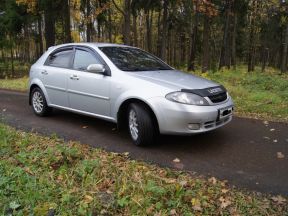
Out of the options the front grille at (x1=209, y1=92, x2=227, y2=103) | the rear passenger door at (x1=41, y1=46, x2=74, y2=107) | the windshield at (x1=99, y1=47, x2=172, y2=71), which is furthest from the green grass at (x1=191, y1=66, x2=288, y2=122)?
the rear passenger door at (x1=41, y1=46, x2=74, y2=107)

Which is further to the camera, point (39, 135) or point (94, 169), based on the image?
point (39, 135)

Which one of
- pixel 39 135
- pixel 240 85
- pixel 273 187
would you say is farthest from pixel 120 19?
pixel 273 187

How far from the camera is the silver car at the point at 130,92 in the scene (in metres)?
5.07

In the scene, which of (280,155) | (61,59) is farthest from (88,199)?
(61,59)

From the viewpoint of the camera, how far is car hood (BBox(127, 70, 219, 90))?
5297mm

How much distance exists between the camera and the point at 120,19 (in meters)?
38.8

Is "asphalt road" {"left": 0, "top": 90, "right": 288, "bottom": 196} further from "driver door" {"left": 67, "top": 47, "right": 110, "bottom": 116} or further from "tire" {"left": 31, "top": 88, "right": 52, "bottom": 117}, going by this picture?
"driver door" {"left": 67, "top": 47, "right": 110, "bottom": 116}

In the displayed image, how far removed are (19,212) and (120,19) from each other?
122ft

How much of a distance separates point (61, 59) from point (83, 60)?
840 millimetres

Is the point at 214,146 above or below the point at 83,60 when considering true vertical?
below

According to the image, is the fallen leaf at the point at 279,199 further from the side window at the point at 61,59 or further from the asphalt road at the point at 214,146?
the side window at the point at 61,59

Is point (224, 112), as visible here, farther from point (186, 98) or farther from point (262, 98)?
point (262, 98)

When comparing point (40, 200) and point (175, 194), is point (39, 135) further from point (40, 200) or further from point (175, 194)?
point (175, 194)

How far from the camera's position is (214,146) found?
5.61 m
